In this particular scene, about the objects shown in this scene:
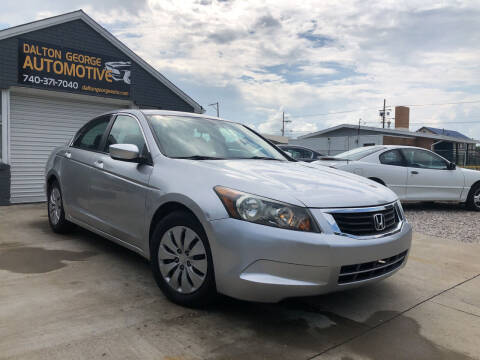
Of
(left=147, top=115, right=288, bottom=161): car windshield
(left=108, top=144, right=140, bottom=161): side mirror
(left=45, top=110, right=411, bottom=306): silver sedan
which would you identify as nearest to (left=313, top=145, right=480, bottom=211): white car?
(left=147, top=115, right=288, bottom=161): car windshield

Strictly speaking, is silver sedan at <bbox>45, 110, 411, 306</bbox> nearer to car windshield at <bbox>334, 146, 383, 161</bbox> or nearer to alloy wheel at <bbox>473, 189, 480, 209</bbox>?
car windshield at <bbox>334, 146, 383, 161</bbox>

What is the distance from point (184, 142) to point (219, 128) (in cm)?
63

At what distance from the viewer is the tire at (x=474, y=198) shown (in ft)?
29.3

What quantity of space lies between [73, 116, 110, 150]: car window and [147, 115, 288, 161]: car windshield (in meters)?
0.95

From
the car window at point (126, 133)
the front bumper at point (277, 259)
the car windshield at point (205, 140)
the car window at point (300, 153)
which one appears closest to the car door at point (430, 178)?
the car window at point (300, 153)

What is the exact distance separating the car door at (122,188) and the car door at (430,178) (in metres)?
6.31

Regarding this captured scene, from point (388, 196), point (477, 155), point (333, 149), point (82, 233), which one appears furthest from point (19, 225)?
point (333, 149)

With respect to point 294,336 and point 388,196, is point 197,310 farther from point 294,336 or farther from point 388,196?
point 388,196

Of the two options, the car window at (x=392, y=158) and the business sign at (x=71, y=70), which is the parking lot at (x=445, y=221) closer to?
the car window at (x=392, y=158)

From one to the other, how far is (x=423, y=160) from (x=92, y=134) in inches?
270

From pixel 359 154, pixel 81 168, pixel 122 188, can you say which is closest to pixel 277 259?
pixel 122 188

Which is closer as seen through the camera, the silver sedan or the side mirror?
the silver sedan

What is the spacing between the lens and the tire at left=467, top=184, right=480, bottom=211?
8.92 metres

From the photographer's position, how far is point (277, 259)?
2.65m
